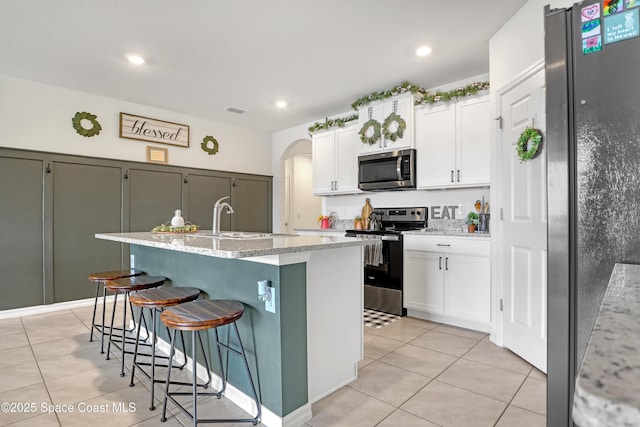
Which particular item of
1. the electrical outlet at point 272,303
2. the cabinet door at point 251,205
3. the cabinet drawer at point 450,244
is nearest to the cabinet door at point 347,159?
the cabinet drawer at point 450,244

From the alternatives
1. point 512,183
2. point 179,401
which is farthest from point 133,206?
point 512,183

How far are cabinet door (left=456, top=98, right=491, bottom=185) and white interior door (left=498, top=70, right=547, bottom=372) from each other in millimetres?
578

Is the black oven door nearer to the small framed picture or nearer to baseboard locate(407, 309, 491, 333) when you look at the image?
baseboard locate(407, 309, 491, 333)

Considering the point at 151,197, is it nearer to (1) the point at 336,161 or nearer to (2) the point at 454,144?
(1) the point at 336,161

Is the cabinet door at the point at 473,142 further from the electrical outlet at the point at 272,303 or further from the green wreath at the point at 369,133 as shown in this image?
the electrical outlet at the point at 272,303

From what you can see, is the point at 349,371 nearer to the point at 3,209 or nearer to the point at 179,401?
the point at 179,401

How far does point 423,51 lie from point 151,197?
3.86 m

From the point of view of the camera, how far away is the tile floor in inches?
72.8

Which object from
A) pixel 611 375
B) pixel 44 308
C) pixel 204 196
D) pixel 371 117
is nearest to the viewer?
pixel 611 375

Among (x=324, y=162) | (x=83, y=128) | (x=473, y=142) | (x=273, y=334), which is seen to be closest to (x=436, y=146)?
(x=473, y=142)

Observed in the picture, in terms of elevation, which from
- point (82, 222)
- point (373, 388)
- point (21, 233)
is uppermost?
point (82, 222)

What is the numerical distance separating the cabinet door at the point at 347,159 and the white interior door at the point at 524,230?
2021 mm

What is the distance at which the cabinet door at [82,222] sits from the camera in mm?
4016

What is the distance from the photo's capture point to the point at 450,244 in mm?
3332
